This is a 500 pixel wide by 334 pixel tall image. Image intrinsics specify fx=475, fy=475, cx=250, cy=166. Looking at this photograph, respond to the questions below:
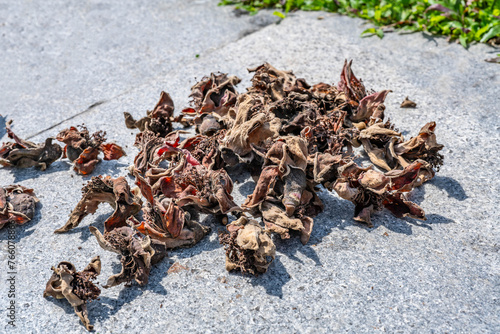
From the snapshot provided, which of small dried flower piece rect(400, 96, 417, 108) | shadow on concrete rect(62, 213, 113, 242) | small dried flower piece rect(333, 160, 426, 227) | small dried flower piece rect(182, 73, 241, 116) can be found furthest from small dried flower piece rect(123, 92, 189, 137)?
small dried flower piece rect(400, 96, 417, 108)

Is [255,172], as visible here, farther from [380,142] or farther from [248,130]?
[380,142]

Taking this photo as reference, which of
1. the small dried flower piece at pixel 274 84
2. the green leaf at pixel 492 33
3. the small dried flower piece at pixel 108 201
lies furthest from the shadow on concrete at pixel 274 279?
the green leaf at pixel 492 33

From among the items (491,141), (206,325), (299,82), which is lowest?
(491,141)

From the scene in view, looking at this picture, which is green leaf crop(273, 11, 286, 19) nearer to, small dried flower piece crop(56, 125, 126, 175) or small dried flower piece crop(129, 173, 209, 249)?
small dried flower piece crop(56, 125, 126, 175)

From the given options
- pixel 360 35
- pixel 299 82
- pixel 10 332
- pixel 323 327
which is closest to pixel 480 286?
pixel 323 327

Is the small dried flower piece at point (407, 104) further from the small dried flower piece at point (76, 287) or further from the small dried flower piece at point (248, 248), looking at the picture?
the small dried flower piece at point (76, 287)

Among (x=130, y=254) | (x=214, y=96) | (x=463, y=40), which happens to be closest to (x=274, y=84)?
(x=214, y=96)

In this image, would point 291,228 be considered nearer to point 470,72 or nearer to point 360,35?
point 470,72
